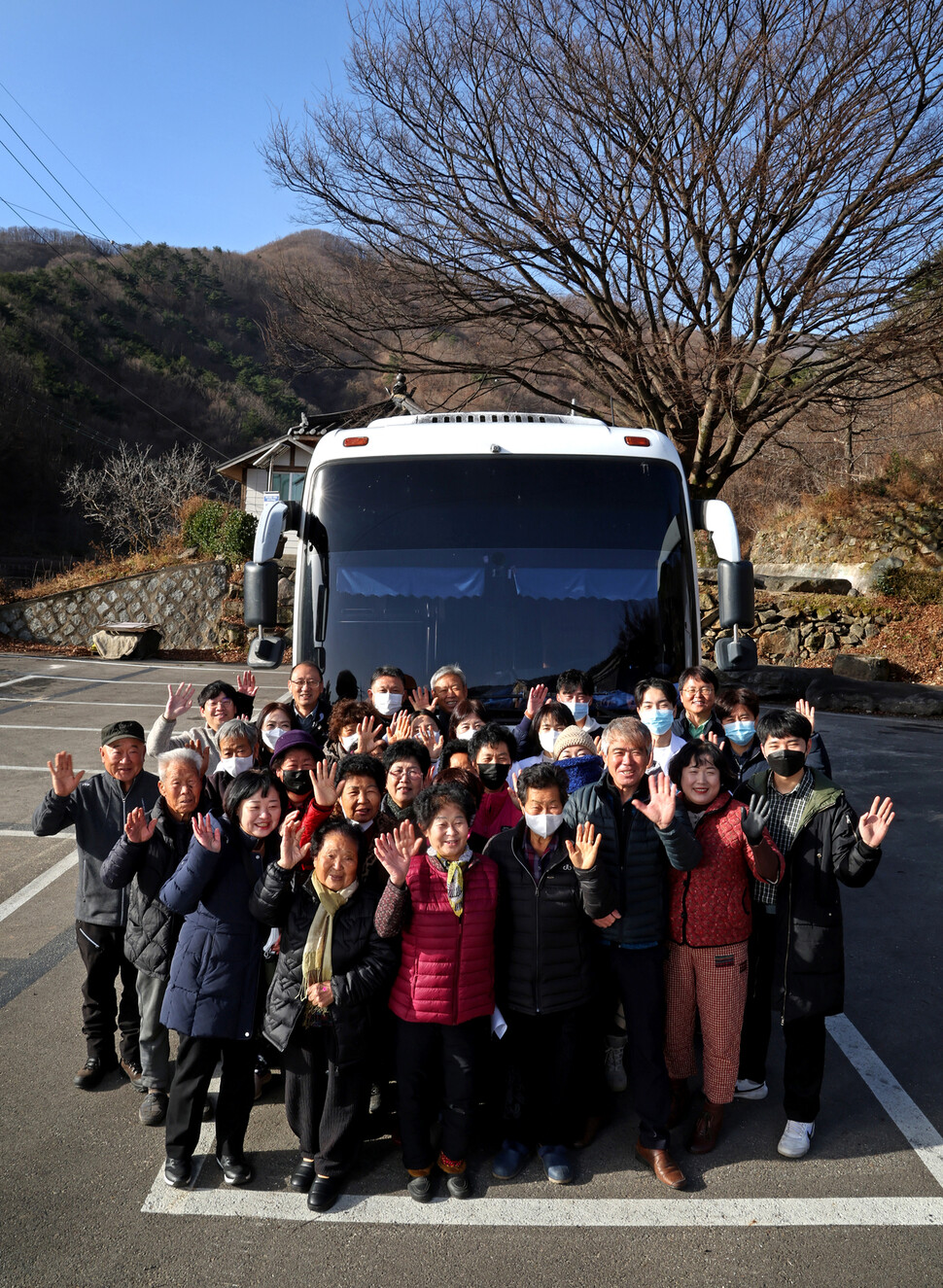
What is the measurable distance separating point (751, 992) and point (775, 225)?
1391 centimetres

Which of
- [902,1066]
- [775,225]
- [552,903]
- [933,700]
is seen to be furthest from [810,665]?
[552,903]

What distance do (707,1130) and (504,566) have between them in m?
3.05

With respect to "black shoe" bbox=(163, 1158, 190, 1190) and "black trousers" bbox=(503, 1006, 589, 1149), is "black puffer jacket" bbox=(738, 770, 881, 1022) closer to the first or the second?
"black trousers" bbox=(503, 1006, 589, 1149)

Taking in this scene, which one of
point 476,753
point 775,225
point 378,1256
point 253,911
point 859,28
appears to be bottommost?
point 378,1256

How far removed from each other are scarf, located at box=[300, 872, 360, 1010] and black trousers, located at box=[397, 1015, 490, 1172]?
1.19 ft

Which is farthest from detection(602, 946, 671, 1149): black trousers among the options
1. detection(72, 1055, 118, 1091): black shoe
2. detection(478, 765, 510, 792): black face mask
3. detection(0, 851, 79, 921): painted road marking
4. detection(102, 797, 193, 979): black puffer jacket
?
detection(0, 851, 79, 921): painted road marking

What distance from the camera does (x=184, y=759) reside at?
149 inches

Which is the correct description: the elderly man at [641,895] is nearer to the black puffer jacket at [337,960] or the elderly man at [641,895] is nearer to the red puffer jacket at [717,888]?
the red puffer jacket at [717,888]

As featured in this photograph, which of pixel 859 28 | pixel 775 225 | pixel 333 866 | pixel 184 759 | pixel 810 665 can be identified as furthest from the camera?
pixel 810 665

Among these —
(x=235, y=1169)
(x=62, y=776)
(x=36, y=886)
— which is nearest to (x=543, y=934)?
(x=235, y=1169)

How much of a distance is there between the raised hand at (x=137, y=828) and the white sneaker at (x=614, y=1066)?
2.21m

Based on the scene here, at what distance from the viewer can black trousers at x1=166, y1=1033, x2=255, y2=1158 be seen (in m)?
3.40

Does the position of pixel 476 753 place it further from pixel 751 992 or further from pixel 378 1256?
pixel 378 1256

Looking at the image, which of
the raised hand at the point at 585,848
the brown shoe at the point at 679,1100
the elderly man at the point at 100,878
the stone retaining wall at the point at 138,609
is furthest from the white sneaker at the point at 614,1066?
the stone retaining wall at the point at 138,609
